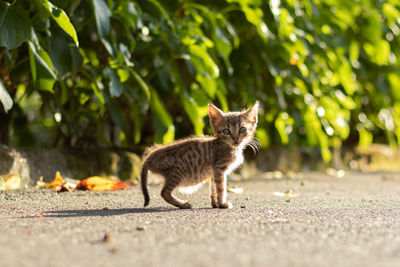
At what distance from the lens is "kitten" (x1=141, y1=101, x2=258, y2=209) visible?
9.92 feet

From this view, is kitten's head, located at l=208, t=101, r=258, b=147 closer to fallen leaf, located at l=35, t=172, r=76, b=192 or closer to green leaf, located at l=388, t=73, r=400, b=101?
fallen leaf, located at l=35, t=172, r=76, b=192

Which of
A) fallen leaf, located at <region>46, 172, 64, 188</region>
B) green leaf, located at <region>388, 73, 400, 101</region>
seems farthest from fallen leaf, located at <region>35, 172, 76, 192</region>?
green leaf, located at <region>388, 73, 400, 101</region>

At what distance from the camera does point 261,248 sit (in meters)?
1.77

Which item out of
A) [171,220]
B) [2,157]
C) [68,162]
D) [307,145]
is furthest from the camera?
[307,145]

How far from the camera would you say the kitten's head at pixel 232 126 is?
315 centimetres

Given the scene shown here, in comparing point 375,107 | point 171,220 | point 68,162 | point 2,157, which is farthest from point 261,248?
point 375,107

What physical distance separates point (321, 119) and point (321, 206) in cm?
292

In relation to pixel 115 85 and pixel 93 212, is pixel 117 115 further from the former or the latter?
pixel 93 212

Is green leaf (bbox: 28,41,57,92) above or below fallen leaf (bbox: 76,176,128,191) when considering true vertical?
above

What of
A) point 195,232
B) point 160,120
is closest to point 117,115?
point 160,120

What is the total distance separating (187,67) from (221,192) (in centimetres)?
199

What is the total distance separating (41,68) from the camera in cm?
326

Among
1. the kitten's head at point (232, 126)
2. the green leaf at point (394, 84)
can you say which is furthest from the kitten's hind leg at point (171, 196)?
the green leaf at point (394, 84)

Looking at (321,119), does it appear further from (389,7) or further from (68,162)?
(68,162)
